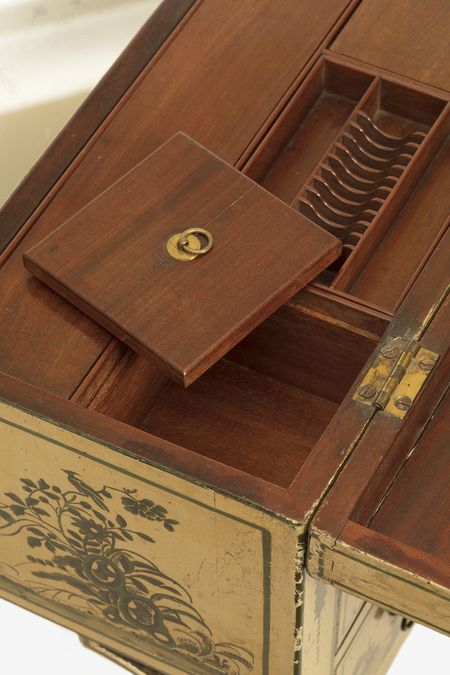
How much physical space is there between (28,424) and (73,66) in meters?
1.13

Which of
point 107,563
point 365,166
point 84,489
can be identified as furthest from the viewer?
point 365,166

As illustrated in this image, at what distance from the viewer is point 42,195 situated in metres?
2.11

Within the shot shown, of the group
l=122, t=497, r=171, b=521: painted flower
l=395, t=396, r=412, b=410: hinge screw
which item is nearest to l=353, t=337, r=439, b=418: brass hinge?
l=395, t=396, r=412, b=410: hinge screw

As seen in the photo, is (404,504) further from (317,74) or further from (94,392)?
(317,74)

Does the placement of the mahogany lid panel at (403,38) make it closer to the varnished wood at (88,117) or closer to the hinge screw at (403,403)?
the varnished wood at (88,117)

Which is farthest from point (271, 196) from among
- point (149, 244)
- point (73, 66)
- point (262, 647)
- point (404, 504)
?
point (73, 66)

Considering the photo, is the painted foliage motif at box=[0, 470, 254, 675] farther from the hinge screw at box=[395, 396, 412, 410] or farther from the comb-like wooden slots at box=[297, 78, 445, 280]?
→ the comb-like wooden slots at box=[297, 78, 445, 280]

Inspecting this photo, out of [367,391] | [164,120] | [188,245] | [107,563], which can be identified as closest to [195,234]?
[188,245]

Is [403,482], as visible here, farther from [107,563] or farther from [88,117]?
[88,117]

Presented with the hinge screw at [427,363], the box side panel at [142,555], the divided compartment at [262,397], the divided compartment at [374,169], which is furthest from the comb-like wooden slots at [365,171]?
the box side panel at [142,555]

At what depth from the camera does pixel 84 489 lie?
1.95 meters

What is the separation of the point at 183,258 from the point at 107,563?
420 millimetres

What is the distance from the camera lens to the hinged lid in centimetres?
172

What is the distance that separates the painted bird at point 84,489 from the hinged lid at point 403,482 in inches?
11.9
